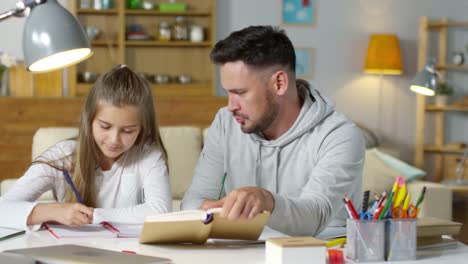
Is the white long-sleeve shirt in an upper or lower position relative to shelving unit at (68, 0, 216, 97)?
lower

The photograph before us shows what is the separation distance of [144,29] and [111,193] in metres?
3.91

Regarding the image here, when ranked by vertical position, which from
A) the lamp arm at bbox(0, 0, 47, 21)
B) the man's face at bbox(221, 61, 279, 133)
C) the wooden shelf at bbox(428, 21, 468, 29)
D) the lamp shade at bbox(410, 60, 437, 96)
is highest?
the wooden shelf at bbox(428, 21, 468, 29)

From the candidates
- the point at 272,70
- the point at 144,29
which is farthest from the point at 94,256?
the point at 144,29

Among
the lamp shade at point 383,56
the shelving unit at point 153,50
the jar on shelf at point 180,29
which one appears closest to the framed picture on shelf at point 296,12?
the lamp shade at point 383,56

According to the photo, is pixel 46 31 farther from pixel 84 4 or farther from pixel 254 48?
pixel 84 4

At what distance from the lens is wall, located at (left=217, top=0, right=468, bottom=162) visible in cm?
658

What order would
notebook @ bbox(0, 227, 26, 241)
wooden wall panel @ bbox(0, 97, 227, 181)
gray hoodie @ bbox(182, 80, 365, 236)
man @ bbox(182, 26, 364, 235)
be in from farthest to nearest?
wooden wall panel @ bbox(0, 97, 227, 181), man @ bbox(182, 26, 364, 235), gray hoodie @ bbox(182, 80, 365, 236), notebook @ bbox(0, 227, 26, 241)

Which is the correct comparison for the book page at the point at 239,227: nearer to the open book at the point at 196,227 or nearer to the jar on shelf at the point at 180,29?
the open book at the point at 196,227

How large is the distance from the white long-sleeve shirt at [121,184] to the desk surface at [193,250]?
1.17 ft

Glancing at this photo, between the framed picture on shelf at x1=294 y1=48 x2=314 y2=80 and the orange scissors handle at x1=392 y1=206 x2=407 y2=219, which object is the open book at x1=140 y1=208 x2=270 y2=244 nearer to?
the orange scissors handle at x1=392 y1=206 x2=407 y2=219

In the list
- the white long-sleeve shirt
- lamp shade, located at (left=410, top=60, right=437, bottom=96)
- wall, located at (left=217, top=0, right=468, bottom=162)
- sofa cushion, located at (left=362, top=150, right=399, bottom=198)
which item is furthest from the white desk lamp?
wall, located at (left=217, top=0, right=468, bottom=162)

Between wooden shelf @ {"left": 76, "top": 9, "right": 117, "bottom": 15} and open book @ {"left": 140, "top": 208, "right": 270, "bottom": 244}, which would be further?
wooden shelf @ {"left": 76, "top": 9, "right": 117, "bottom": 15}

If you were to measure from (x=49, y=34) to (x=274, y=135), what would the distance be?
911mm

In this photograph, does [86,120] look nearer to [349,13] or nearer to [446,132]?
[349,13]
